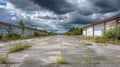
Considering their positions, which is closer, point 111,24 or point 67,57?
point 67,57

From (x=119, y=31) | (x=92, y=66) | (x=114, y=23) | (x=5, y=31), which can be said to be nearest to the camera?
(x=92, y=66)

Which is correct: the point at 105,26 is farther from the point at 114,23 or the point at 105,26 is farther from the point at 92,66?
the point at 92,66

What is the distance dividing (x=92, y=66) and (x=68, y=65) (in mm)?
862

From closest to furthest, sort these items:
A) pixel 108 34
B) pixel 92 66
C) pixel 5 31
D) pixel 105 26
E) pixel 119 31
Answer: pixel 92 66 < pixel 119 31 < pixel 108 34 < pixel 105 26 < pixel 5 31

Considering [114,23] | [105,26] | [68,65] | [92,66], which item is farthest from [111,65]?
[105,26]

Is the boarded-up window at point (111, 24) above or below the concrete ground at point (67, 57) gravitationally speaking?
above

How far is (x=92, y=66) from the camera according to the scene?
5.68 metres

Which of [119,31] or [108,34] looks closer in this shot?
[119,31]

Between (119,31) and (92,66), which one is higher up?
(119,31)

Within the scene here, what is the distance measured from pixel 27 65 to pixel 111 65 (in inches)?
122

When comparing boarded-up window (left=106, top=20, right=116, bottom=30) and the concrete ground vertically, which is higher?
boarded-up window (left=106, top=20, right=116, bottom=30)

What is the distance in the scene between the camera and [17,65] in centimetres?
587

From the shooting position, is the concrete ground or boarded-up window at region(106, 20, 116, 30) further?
boarded-up window at region(106, 20, 116, 30)

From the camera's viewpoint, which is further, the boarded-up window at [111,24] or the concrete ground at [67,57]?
the boarded-up window at [111,24]
